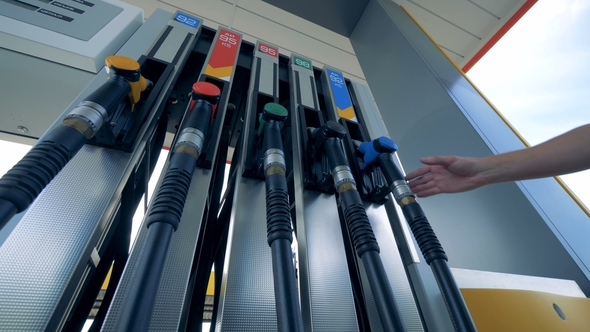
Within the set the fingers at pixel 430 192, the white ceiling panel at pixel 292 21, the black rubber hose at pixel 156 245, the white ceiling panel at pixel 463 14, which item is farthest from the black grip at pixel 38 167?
the white ceiling panel at pixel 463 14

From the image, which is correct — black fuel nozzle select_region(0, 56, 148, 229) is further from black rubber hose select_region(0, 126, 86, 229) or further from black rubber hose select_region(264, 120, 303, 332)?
black rubber hose select_region(264, 120, 303, 332)

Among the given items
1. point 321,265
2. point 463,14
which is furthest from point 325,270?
point 463,14

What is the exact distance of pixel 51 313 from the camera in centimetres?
30

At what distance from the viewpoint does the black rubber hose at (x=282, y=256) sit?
267 mm

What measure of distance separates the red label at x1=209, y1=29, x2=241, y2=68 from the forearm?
0.75 m

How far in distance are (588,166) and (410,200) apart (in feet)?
1.30

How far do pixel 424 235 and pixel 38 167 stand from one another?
0.52 m

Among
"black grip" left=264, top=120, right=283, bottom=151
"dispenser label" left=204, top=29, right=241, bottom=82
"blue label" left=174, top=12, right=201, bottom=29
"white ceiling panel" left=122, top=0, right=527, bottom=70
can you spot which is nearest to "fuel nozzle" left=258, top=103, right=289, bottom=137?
"black grip" left=264, top=120, right=283, bottom=151

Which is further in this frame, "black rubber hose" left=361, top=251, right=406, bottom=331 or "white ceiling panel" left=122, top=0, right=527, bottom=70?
"white ceiling panel" left=122, top=0, right=527, bottom=70

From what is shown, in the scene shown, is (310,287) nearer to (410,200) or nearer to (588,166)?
(410,200)

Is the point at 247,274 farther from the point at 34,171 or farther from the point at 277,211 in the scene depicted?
the point at 34,171

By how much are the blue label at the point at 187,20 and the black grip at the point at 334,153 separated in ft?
2.16

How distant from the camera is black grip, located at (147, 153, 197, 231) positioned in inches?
11.1

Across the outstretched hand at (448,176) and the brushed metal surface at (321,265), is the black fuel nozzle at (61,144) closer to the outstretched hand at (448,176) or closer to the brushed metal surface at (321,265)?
the brushed metal surface at (321,265)
